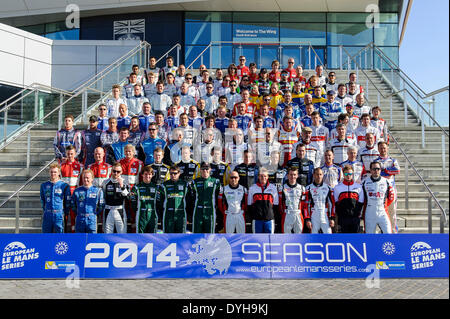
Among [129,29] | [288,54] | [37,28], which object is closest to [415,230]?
[288,54]

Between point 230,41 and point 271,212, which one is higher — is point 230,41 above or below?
above

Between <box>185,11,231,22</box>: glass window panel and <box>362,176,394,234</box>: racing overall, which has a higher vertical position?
<box>185,11,231,22</box>: glass window panel

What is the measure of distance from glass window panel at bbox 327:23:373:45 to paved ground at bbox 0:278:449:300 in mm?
17025

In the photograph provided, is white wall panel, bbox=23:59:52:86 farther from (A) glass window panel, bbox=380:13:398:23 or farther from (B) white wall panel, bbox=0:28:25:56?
(A) glass window panel, bbox=380:13:398:23

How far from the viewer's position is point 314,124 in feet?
33.7

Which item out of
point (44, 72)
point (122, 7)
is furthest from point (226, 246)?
point (122, 7)

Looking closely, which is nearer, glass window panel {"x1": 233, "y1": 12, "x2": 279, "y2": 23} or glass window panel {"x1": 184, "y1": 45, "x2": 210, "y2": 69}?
glass window panel {"x1": 184, "y1": 45, "x2": 210, "y2": 69}

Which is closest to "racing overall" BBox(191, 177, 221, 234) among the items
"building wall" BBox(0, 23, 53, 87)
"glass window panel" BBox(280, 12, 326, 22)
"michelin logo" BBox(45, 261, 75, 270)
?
"michelin logo" BBox(45, 261, 75, 270)

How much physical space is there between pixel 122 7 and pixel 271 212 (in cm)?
1679

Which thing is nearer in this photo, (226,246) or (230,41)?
(226,246)

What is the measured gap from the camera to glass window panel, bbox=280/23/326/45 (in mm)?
21828
